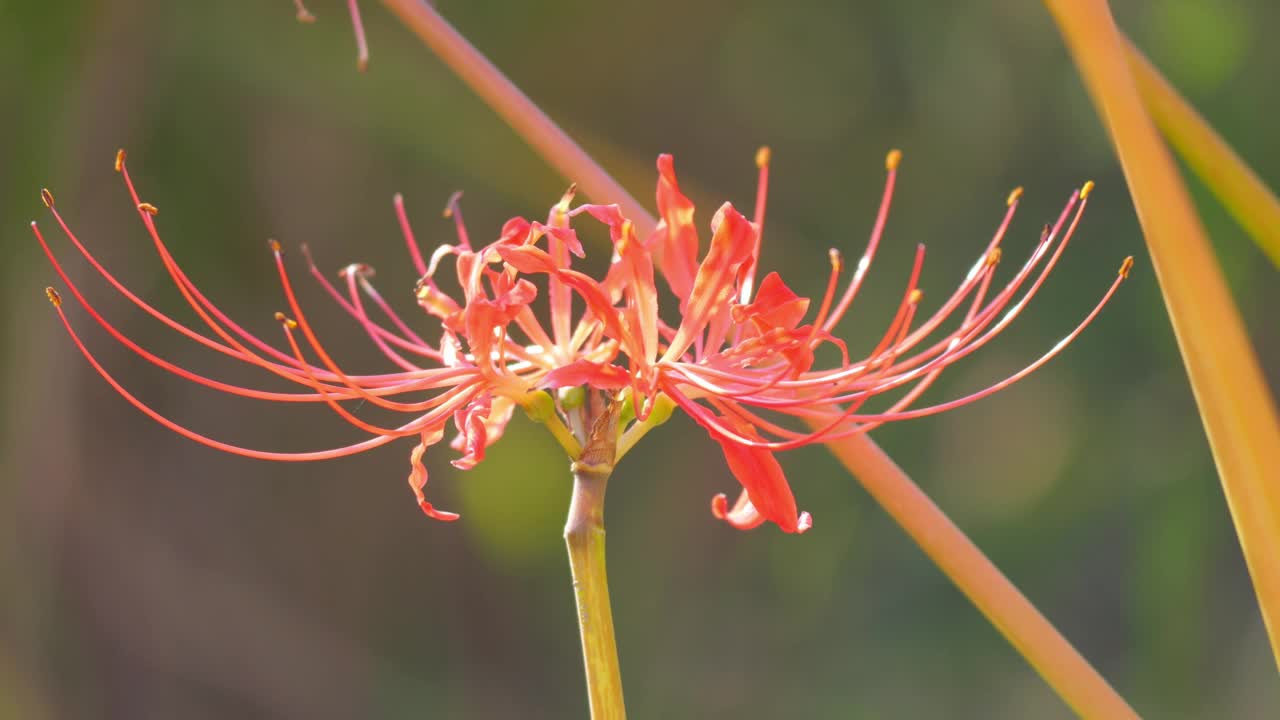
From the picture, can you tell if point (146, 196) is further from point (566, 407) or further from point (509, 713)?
point (566, 407)

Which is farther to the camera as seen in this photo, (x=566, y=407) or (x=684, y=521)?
(x=684, y=521)

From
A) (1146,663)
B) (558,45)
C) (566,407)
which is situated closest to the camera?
(566,407)

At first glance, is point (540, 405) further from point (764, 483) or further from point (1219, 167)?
point (1219, 167)

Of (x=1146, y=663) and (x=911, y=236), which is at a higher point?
(x=911, y=236)

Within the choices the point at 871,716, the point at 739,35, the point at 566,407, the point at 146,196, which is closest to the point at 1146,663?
the point at 871,716

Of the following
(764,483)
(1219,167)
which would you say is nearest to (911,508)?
(764,483)

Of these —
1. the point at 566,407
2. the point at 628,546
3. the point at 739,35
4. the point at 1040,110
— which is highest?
the point at 739,35

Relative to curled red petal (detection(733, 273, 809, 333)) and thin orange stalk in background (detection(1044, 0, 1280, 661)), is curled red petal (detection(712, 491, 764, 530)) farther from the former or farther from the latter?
thin orange stalk in background (detection(1044, 0, 1280, 661))

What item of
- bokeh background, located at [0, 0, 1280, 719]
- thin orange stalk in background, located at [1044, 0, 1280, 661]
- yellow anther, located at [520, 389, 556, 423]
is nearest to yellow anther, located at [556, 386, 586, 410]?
yellow anther, located at [520, 389, 556, 423]
